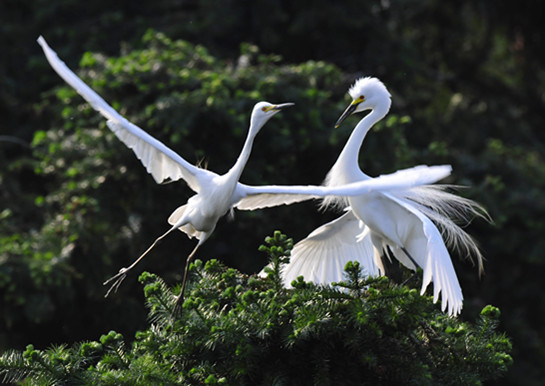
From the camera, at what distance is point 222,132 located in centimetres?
620

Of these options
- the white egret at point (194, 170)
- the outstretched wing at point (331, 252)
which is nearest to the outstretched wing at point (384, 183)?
the white egret at point (194, 170)

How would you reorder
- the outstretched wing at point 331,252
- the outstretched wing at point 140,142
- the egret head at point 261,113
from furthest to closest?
the outstretched wing at point 331,252 → the egret head at point 261,113 → the outstretched wing at point 140,142

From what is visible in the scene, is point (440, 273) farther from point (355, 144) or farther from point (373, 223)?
point (355, 144)

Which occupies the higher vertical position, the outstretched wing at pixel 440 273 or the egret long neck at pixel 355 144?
the egret long neck at pixel 355 144

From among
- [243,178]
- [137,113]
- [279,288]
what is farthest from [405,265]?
[137,113]

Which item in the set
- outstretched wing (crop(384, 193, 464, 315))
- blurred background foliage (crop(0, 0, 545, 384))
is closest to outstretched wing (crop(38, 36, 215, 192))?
outstretched wing (crop(384, 193, 464, 315))

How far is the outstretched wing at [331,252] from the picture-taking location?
14.6 feet

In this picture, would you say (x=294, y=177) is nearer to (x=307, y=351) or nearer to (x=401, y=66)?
(x=401, y=66)

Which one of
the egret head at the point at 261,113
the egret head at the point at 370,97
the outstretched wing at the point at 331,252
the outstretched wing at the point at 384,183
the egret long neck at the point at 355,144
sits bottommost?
the outstretched wing at the point at 331,252

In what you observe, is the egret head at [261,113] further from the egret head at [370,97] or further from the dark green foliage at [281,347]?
the dark green foliage at [281,347]

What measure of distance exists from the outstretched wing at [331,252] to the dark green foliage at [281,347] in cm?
147

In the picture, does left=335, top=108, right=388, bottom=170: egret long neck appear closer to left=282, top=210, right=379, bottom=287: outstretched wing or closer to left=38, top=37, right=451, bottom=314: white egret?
left=282, top=210, right=379, bottom=287: outstretched wing

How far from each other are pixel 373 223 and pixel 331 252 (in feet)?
1.70

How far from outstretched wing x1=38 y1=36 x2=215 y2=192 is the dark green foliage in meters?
1.07
